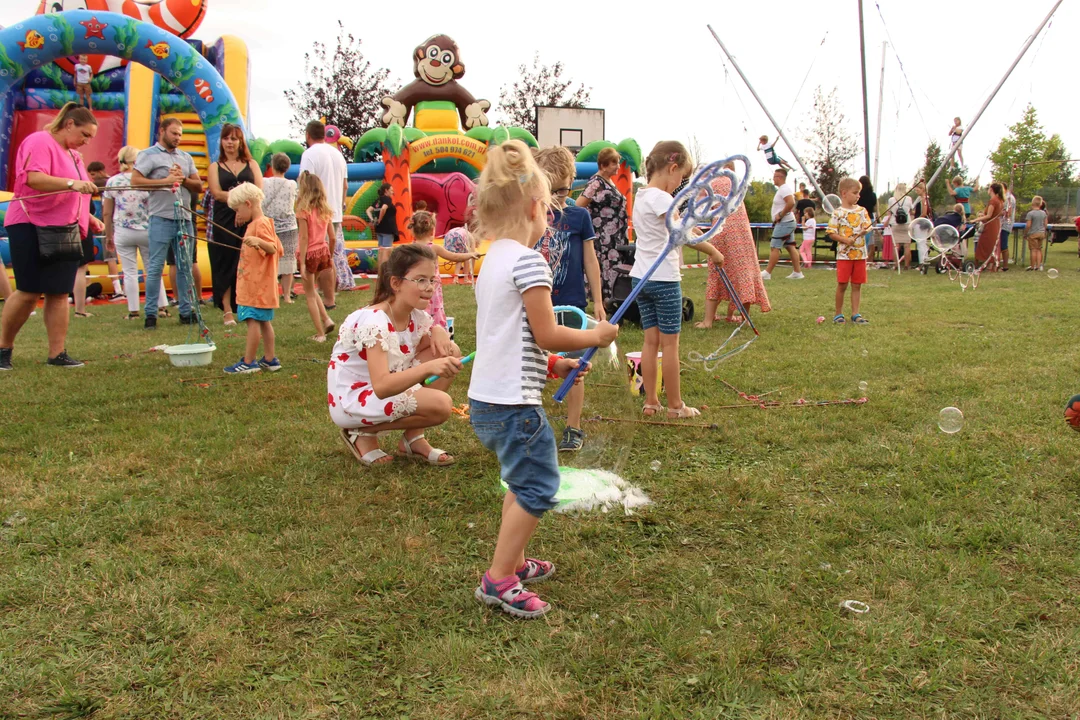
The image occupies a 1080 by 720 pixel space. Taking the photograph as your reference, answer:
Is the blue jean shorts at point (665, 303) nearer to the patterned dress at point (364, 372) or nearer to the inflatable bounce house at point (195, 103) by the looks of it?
the patterned dress at point (364, 372)

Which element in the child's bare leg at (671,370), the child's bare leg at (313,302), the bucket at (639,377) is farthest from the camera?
the child's bare leg at (313,302)

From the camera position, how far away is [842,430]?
443cm

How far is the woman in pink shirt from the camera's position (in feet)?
19.3

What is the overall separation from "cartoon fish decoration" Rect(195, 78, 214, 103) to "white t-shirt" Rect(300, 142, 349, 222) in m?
4.10

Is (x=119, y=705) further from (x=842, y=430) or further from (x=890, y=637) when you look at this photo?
(x=842, y=430)

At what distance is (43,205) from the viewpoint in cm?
602

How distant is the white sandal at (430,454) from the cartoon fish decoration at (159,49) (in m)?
10.1

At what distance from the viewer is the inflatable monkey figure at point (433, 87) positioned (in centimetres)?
1862

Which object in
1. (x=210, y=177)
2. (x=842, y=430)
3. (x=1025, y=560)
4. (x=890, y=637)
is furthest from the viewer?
(x=210, y=177)

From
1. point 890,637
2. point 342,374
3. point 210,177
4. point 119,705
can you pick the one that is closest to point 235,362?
point 210,177

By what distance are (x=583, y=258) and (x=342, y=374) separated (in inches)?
62.3

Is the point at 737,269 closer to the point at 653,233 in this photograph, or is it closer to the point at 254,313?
the point at 653,233

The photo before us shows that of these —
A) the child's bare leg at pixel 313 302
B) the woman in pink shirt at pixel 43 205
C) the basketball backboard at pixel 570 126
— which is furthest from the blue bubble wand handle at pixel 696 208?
the basketball backboard at pixel 570 126

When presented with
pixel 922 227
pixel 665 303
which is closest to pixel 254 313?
pixel 665 303
